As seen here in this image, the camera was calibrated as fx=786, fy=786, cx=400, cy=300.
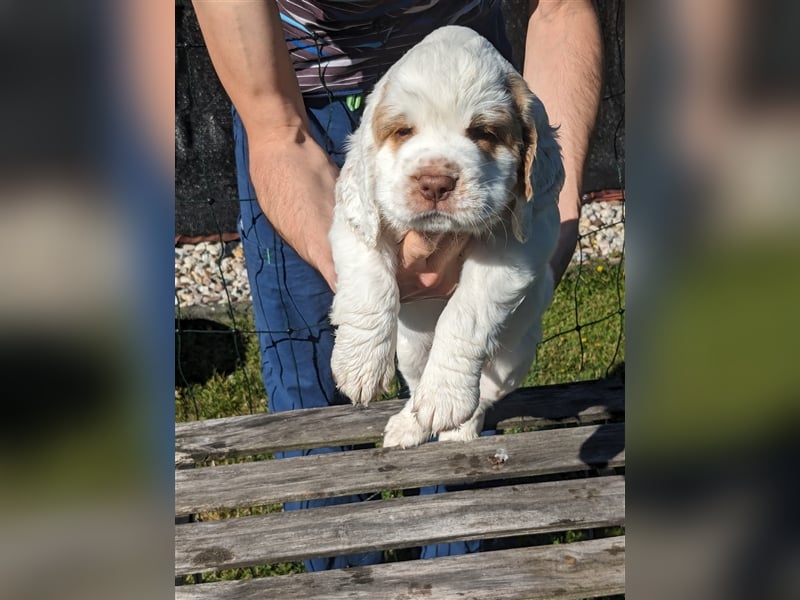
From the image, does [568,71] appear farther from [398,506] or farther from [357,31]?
[398,506]

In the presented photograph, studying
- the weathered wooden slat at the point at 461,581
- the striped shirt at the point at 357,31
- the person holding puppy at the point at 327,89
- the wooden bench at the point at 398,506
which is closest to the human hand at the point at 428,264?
the person holding puppy at the point at 327,89

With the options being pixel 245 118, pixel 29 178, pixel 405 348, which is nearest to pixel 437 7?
pixel 245 118

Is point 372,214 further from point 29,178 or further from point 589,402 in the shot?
point 589,402

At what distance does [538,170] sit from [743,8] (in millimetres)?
943

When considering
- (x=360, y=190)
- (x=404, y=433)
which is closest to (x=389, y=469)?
(x=404, y=433)

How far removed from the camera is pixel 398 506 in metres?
2.13

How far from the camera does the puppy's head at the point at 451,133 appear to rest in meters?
1.59

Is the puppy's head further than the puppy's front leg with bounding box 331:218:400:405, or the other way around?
the puppy's front leg with bounding box 331:218:400:405

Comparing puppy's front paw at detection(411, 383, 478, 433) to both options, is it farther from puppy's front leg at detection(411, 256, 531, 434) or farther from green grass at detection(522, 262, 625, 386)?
green grass at detection(522, 262, 625, 386)

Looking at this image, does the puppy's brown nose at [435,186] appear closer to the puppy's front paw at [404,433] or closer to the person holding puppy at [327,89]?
the person holding puppy at [327,89]

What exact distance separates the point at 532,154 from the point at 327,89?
702 mm

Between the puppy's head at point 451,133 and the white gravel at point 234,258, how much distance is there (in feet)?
3.09

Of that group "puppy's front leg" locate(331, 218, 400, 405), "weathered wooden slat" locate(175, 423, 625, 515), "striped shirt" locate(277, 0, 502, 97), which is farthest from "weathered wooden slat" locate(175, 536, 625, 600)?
"striped shirt" locate(277, 0, 502, 97)

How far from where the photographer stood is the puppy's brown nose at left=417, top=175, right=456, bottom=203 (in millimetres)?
1572
